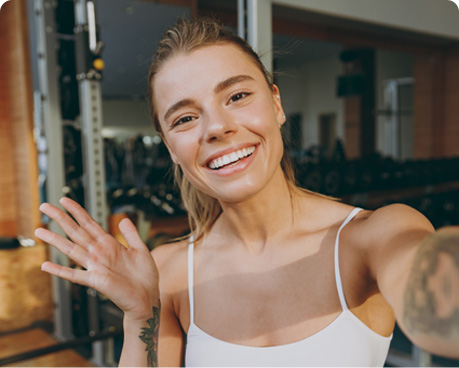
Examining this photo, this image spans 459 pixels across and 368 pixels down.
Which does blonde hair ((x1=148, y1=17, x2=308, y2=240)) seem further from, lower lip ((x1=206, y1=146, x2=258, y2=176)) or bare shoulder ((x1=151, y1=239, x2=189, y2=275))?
bare shoulder ((x1=151, y1=239, x2=189, y2=275))

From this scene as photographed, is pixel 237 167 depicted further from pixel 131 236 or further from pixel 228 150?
pixel 131 236

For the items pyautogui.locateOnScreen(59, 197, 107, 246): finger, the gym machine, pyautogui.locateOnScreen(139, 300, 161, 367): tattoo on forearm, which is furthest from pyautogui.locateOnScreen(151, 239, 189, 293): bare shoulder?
the gym machine

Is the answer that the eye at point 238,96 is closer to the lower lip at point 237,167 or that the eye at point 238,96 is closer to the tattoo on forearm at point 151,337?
the lower lip at point 237,167

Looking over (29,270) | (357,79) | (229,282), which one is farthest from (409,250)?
(357,79)

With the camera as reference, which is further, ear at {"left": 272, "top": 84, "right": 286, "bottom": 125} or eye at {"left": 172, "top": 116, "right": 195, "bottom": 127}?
ear at {"left": 272, "top": 84, "right": 286, "bottom": 125}

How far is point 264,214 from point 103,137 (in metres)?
2.12

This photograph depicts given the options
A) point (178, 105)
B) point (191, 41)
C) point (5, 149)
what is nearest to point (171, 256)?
point (178, 105)

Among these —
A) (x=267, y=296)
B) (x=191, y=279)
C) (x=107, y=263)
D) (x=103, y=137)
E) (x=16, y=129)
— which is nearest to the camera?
(x=107, y=263)

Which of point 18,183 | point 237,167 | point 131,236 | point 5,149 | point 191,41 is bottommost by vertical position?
point 18,183

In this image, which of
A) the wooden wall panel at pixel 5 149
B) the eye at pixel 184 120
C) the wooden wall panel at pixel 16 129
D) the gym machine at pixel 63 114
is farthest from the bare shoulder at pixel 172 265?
the wooden wall panel at pixel 5 149

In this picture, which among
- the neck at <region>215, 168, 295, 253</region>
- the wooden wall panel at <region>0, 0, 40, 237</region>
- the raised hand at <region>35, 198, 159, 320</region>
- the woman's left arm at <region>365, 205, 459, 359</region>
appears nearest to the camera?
the woman's left arm at <region>365, 205, 459, 359</region>

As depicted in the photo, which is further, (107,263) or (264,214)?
(264,214)

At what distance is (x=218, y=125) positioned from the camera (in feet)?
2.78

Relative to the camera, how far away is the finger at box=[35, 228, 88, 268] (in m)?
0.83
